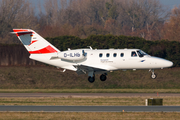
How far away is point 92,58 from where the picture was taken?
36.1 metres

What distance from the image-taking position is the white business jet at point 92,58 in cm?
3497

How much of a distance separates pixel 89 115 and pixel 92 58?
1451 cm

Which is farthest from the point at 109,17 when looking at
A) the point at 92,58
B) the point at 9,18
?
the point at 92,58

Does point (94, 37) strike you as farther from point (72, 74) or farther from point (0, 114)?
point (0, 114)

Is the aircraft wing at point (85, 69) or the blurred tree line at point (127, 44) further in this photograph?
the blurred tree line at point (127, 44)

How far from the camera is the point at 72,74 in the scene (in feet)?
178

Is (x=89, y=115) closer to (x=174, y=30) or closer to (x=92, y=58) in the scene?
(x=92, y=58)

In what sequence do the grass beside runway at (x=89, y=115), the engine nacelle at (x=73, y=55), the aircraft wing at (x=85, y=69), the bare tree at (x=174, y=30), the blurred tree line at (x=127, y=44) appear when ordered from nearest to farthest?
the grass beside runway at (x=89, y=115), the aircraft wing at (x=85, y=69), the engine nacelle at (x=73, y=55), the blurred tree line at (x=127, y=44), the bare tree at (x=174, y=30)

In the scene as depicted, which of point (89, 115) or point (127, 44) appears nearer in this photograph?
point (89, 115)

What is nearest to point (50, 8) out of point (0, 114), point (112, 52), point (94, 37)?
point (94, 37)

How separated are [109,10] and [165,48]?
74.1m

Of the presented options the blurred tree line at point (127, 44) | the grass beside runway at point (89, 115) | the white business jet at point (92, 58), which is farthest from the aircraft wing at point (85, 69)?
the blurred tree line at point (127, 44)

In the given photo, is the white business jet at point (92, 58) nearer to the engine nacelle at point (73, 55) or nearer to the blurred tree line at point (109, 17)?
the engine nacelle at point (73, 55)

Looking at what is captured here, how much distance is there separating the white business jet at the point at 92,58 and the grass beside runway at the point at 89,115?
486 inches
